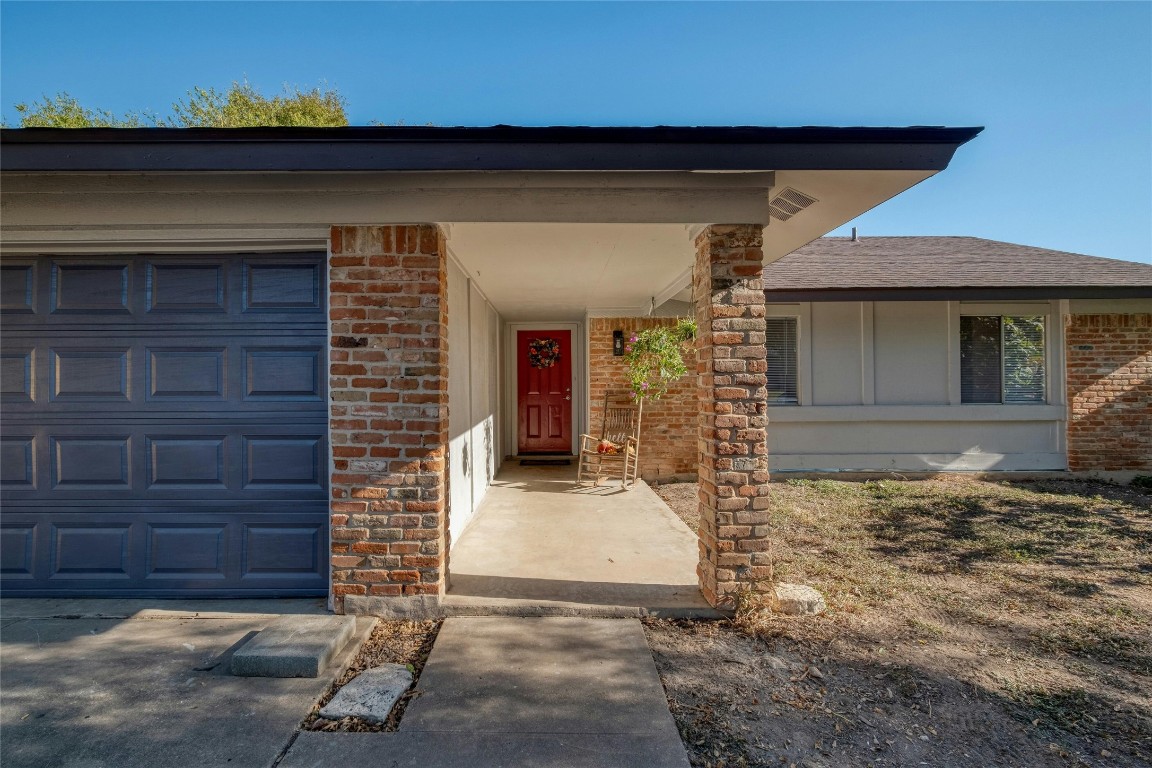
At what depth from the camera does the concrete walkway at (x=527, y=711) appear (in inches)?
77.1

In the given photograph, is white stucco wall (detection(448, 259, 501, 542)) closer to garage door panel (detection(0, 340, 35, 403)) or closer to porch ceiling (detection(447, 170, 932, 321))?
porch ceiling (detection(447, 170, 932, 321))

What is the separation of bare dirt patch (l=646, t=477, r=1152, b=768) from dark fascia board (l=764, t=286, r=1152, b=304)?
3230mm

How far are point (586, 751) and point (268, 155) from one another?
9.85 ft

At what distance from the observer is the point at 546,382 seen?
9109 mm

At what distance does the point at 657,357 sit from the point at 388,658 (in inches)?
185

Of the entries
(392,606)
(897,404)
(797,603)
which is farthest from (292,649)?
(897,404)

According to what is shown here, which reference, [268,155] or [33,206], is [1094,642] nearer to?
[268,155]

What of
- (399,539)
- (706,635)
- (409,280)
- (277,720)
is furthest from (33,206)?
(706,635)

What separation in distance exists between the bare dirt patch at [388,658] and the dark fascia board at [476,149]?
242cm

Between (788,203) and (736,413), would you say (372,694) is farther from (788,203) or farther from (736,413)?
(788,203)

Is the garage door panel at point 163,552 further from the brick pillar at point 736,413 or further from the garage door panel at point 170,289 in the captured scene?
the brick pillar at point 736,413

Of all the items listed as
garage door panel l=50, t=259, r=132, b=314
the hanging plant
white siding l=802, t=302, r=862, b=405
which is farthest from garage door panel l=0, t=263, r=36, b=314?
white siding l=802, t=302, r=862, b=405

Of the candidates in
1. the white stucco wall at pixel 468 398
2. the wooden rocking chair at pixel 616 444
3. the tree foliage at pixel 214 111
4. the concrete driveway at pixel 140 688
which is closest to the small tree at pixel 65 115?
the tree foliage at pixel 214 111

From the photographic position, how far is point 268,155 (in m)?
2.65
